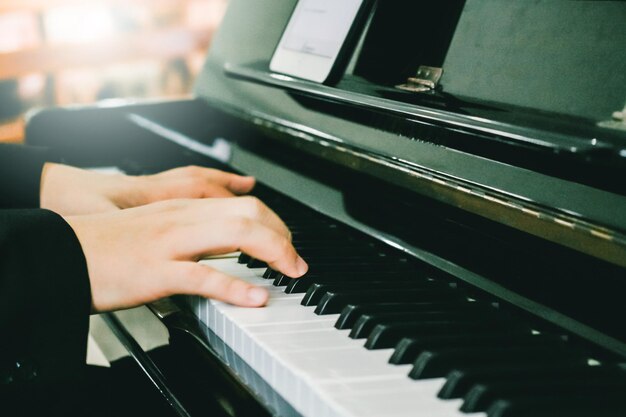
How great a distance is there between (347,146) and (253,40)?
2.03 ft

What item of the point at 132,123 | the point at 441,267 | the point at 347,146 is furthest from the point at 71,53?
the point at 441,267

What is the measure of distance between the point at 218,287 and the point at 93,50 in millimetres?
3817

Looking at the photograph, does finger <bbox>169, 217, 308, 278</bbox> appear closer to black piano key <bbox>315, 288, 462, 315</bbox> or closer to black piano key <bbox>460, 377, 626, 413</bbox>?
black piano key <bbox>315, 288, 462, 315</bbox>

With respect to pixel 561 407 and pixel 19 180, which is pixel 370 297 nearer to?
pixel 561 407

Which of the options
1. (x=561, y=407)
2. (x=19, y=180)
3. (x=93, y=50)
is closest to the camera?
(x=561, y=407)

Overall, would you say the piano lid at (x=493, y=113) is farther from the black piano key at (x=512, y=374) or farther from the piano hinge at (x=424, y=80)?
the black piano key at (x=512, y=374)

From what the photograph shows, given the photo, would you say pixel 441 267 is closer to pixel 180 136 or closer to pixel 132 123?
pixel 180 136

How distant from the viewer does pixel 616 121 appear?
0.83m

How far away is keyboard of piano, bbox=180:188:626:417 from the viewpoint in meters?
0.61

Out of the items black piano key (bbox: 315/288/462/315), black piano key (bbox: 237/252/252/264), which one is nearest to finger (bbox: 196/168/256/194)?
black piano key (bbox: 237/252/252/264)

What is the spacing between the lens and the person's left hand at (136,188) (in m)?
1.27

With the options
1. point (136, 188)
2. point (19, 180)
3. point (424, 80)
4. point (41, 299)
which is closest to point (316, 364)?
point (41, 299)

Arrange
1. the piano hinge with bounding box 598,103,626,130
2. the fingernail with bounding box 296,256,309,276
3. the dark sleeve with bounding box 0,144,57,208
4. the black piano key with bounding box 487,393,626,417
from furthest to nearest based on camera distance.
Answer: the dark sleeve with bounding box 0,144,57,208
the fingernail with bounding box 296,256,309,276
the piano hinge with bounding box 598,103,626,130
the black piano key with bounding box 487,393,626,417

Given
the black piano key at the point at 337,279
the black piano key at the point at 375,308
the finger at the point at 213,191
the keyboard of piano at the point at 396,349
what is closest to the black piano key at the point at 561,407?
the keyboard of piano at the point at 396,349
